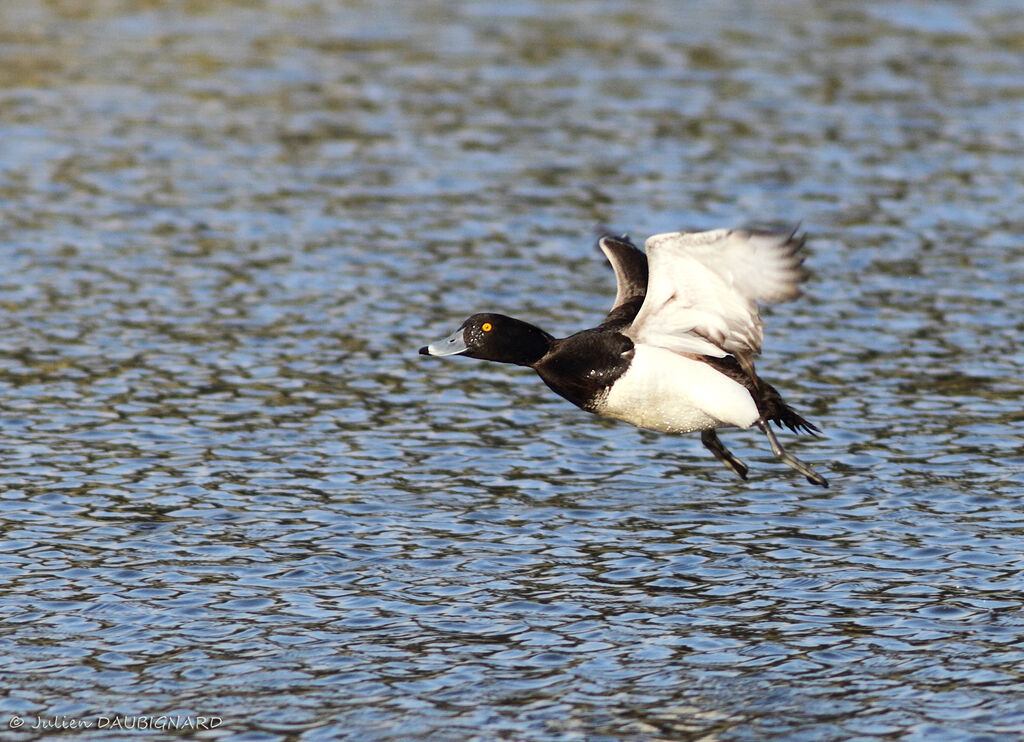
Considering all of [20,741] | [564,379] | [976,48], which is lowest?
[20,741]

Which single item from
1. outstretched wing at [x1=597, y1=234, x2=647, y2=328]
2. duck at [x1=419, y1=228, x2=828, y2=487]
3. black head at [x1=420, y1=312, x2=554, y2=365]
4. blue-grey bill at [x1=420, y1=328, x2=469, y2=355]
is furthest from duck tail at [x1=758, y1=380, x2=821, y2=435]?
blue-grey bill at [x1=420, y1=328, x2=469, y2=355]

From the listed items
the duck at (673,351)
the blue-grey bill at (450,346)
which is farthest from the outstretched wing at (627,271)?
the blue-grey bill at (450,346)

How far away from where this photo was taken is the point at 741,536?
11.3 m

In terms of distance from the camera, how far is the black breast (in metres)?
10.9

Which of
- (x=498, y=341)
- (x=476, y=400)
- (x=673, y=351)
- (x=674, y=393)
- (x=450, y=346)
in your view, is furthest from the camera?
(x=476, y=400)

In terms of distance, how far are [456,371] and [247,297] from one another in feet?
8.75

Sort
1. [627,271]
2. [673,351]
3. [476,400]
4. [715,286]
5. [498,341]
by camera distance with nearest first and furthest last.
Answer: [715,286] → [673,351] → [498,341] → [627,271] → [476,400]

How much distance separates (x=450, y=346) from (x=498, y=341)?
35 cm

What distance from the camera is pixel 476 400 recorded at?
14312 mm

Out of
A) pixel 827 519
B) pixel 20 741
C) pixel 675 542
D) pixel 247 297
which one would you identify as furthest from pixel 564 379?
pixel 247 297

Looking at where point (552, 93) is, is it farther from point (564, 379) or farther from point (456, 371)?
point (564, 379)

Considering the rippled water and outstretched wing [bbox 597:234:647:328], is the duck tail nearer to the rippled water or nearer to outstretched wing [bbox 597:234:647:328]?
the rippled water

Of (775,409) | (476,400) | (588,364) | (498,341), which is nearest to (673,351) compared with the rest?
(588,364)

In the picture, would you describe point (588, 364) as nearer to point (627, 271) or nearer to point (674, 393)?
point (674, 393)
